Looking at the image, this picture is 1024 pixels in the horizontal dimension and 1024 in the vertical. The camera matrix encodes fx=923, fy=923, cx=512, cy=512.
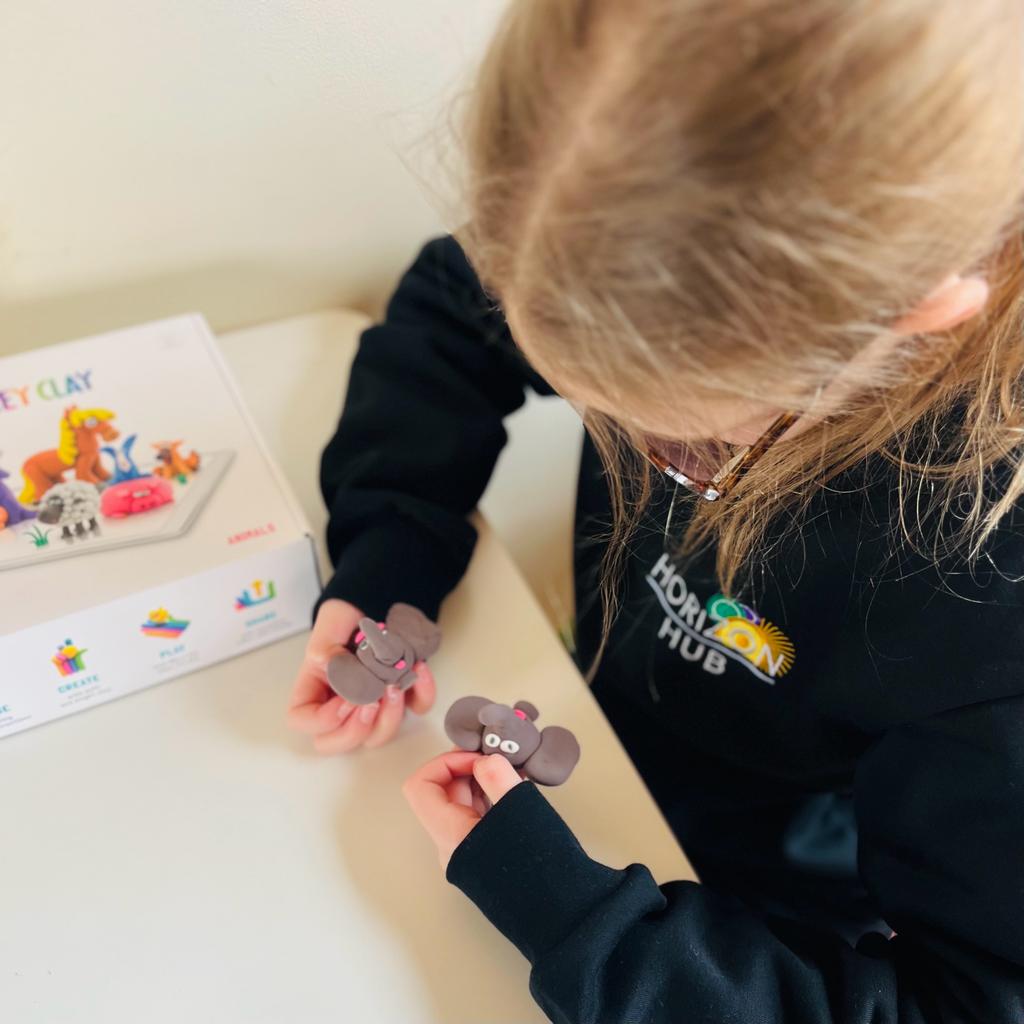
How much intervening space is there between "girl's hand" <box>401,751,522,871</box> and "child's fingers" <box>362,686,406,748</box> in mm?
32

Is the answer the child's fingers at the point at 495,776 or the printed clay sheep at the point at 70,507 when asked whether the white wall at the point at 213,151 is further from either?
the child's fingers at the point at 495,776

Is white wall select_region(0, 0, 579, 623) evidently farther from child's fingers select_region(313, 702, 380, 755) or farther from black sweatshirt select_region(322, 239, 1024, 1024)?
child's fingers select_region(313, 702, 380, 755)

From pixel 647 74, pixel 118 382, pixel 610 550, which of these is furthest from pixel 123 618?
pixel 647 74

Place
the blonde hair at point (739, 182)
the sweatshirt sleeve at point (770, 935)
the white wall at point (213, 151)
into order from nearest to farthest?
the blonde hair at point (739, 182)
the sweatshirt sleeve at point (770, 935)
the white wall at point (213, 151)

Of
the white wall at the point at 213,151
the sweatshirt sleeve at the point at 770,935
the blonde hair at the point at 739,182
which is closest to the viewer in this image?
the blonde hair at the point at 739,182

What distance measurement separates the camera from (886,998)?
43cm

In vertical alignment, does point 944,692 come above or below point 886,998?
above

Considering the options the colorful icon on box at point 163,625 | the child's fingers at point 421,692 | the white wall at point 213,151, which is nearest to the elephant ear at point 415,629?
the child's fingers at point 421,692

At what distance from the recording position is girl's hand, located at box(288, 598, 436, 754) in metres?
0.50

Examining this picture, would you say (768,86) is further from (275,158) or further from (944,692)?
(275,158)

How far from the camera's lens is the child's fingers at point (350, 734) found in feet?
1.62

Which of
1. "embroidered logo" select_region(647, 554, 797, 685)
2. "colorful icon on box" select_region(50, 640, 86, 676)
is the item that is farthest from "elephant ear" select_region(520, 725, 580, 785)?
"colorful icon on box" select_region(50, 640, 86, 676)

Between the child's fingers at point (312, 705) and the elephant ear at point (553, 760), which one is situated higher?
the child's fingers at point (312, 705)

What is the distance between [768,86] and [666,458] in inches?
7.9
